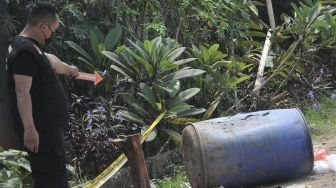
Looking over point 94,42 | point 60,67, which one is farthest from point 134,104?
point 60,67

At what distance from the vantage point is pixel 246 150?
4.80 meters

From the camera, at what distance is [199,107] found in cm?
640

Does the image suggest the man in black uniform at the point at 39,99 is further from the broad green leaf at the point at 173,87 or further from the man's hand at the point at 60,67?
the broad green leaf at the point at 173,87

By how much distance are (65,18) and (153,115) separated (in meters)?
1.25

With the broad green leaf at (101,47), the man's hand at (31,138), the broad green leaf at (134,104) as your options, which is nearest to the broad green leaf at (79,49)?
the broad green leaf at (101,47)

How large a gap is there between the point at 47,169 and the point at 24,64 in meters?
0.69

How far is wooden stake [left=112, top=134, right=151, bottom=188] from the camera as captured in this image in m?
4.24

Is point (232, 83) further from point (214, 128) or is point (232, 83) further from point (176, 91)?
point (214, 128)

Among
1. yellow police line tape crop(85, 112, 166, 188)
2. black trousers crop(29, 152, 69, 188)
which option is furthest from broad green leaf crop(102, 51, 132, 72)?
black trousers crop(29, 152, 69, 188)

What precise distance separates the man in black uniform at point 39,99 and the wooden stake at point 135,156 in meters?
0.62

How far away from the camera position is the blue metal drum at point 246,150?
4770 millimetres

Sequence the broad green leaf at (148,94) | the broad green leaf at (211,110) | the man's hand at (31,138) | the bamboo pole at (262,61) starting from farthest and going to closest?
the bamboo pole at (262,61) < the broad green leaf at (211,110) < the broad green leaf at (148,94) < the man's hand at (31,138)

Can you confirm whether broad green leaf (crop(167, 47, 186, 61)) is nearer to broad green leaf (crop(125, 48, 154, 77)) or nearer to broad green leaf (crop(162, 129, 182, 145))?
broad green leaf (crop(125, 48, 154, 77))

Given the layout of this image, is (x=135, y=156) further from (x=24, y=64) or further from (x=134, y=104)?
(x=134, y=104)
